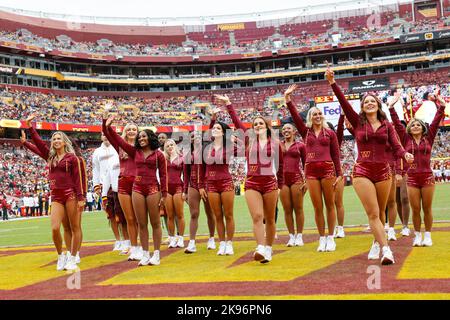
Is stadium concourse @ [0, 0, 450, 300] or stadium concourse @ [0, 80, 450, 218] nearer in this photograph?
stadium concourse @ [0, 0, 450, 300]

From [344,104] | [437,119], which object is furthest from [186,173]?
[437,119]

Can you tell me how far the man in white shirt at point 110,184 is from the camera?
385 inches

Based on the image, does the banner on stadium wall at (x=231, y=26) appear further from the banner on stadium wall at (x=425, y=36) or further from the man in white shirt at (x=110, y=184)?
the man in white shirt at (x=110, y=184)

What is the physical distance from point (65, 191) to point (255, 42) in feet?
203

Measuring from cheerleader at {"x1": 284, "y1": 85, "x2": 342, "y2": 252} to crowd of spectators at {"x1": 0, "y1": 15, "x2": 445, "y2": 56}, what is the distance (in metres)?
53.6

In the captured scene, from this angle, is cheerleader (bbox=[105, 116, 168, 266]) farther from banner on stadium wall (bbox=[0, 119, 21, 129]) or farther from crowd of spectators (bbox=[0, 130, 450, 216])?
banner on stadium wall (bbox=[0, 119, 21, 129])

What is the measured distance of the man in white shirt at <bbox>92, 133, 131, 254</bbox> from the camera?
32.1 ft

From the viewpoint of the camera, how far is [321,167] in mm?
8039

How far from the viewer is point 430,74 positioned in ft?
185

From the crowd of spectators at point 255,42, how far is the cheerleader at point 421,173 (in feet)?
178

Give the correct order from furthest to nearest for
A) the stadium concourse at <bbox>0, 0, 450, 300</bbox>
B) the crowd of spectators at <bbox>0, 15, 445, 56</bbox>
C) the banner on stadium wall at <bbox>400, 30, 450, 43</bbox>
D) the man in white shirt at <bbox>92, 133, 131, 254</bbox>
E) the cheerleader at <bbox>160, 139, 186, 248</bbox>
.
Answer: the crowd of spectators at <bbox>0, 15, 445, 56</bbox> < the banner on stadium wall at <bbox>400, 30, 450, 43</bbox> < the cheerleader at <bbox>160, 139, 186, 248</bbox> < the man in white shirt at <bbox>92, 133, 131, 254</bbox> < the stadium concourse at <bbox>0, 0, 450, 300</bbox>

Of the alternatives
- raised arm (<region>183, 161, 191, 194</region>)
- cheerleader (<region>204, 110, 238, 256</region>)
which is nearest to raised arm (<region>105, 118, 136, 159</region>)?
cheerleader (<region>204, 110, 238, 256</region>)

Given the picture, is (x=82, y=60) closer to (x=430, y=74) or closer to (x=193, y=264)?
(x=430, y=74)
